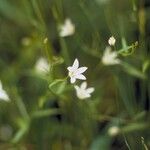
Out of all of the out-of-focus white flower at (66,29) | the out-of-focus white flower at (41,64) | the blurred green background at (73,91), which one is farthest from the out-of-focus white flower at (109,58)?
the out-of-focus white flower at (41,64)

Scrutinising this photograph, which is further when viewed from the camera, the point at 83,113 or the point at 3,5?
the point at 3,5

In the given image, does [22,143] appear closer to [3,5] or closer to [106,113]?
[106,113]

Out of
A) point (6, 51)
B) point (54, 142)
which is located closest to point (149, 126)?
point (54, 142)

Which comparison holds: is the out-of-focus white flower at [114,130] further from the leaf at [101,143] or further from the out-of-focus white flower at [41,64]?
the out-of-focus white flower at [41,64]

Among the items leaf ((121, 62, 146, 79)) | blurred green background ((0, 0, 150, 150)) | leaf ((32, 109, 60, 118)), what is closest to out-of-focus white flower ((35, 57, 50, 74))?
blurred green background ((0, 0, 150, 150))

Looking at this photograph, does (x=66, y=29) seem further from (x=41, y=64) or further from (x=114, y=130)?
(x=114, y=130)

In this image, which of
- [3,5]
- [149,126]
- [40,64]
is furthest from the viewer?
[3,5]

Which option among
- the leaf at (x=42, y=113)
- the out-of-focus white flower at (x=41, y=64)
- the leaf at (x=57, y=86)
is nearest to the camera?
the leaf at (x=57, y=86)

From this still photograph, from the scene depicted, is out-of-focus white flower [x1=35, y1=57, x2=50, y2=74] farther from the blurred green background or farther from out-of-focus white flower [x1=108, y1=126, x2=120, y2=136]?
out-of-focus white flower [x1=108, y1=126, x2=120, y2=136]

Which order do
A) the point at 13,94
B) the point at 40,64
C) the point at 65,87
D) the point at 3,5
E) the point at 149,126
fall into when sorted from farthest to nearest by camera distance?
the point at 3,5, the point at 40,64, the point at 13,94, the point at 149,126, the point at 65,87
